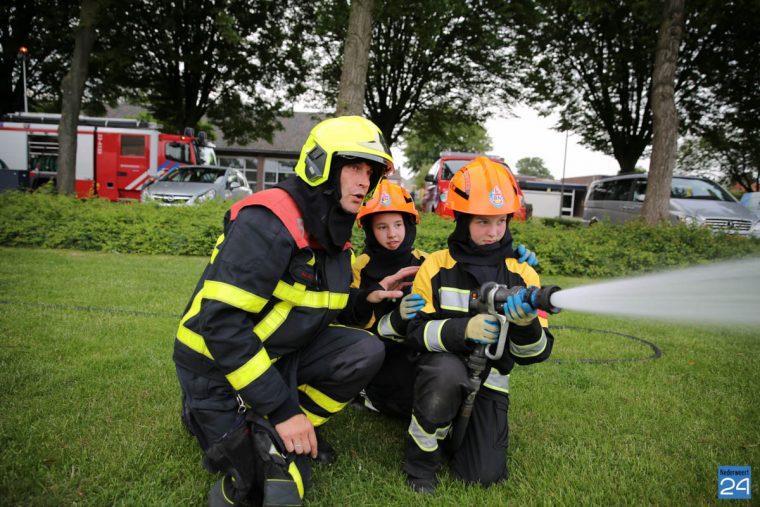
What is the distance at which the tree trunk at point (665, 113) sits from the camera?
1169cm

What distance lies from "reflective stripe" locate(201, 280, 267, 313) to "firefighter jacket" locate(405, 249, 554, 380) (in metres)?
1.06

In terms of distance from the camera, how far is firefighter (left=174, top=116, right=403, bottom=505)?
2.25m

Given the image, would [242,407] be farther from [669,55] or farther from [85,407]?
[669,55]

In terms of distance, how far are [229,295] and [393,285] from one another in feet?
4.64

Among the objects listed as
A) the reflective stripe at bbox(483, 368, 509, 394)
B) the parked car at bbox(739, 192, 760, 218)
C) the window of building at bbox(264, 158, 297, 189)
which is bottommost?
the reflective stripe at bbox(483, 368, 509, 394)

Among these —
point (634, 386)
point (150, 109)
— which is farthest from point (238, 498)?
point (150, 109)

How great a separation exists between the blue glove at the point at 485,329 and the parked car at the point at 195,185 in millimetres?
12581

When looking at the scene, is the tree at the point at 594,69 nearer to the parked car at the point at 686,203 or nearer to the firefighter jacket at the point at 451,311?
the parked car at the point at 686,203

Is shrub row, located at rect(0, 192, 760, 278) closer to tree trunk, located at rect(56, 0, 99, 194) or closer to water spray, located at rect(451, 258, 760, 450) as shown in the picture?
tree trunk, located at rect(56, 0, 99, 194)

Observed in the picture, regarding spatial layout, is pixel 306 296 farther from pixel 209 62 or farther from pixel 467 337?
pixel 209 62

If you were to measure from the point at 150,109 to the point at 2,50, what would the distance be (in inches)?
244

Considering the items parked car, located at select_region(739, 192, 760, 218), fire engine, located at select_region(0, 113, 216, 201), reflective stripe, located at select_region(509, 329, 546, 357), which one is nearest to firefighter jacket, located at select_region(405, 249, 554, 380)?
reflective stripe, located at select_region(509, 329, 546, 357)

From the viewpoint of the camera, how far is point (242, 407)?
2.50m

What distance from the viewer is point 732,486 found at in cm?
271
